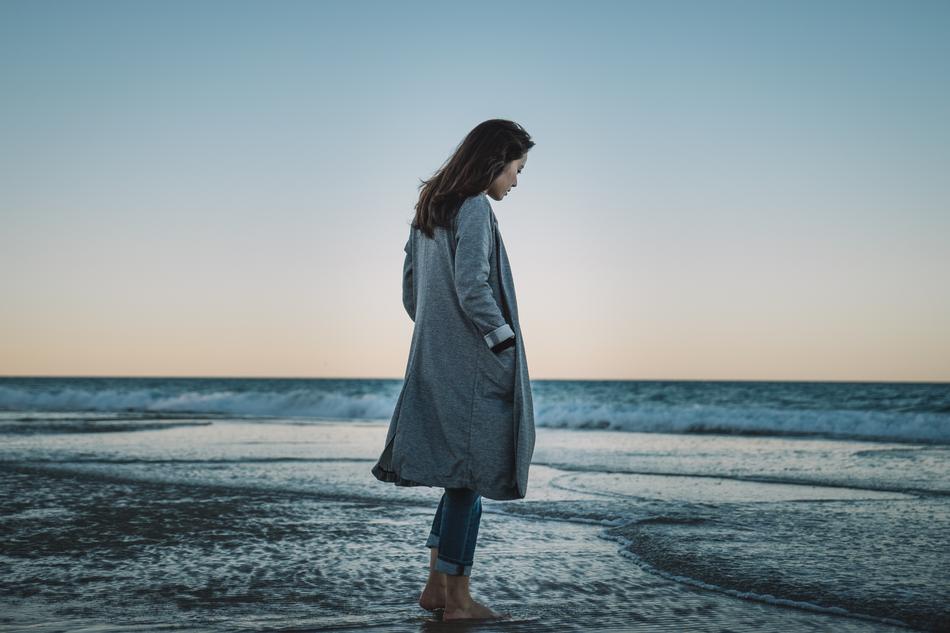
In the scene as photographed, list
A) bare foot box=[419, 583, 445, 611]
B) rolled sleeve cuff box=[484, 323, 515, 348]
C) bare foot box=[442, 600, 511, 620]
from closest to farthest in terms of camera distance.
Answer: rolled sleeve cuff box=[484, 323, 515, 348], bare foot box=[442, 600, 511, 620], bare foot box=[419, 583, 445, 611]

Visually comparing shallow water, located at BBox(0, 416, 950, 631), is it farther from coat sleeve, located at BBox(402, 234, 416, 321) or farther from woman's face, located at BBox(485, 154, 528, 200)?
woman's face, located at BBox(485, 154, 528, 200)

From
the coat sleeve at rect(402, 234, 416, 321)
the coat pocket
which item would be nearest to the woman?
the coat pocket

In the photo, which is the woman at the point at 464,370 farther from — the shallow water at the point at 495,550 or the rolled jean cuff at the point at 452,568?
the shallow water at the point at 495,550

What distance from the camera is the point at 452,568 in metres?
2.89

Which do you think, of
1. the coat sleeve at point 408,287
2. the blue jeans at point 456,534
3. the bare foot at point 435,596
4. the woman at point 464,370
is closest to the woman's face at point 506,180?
the woman at point 464,370

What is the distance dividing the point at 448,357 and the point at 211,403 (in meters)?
33.7

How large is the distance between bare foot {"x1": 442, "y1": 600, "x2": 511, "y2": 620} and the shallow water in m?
0.09

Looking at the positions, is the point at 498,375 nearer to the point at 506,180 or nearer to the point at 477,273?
the point at 477,273

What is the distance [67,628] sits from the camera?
265cm

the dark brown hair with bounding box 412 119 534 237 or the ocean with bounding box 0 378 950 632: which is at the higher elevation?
the dark brown hair with bounding box 412 119 534 237

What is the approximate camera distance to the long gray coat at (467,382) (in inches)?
109

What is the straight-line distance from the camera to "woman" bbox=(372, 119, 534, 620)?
277 centimetres

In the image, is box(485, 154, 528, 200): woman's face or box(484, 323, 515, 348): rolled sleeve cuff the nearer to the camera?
box(484, 323, 515, 348): rolled sleeve cuff

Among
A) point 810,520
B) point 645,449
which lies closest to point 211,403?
point 645,449
